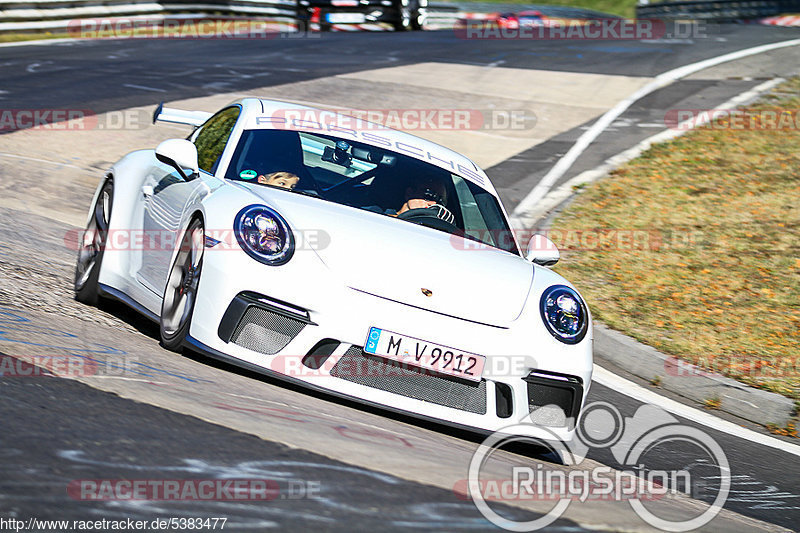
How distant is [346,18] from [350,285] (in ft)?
79.3

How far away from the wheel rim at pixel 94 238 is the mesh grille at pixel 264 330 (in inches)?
71.5

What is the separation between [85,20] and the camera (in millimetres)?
23672

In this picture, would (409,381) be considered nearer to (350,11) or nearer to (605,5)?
(350,11)

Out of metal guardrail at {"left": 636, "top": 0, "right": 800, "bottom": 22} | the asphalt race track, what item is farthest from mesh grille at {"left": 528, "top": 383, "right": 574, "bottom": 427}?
metal guardrail at {"left": 636, "top": 0, "right": 800, "bottom": 22}

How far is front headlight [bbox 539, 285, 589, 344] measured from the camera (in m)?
4.89

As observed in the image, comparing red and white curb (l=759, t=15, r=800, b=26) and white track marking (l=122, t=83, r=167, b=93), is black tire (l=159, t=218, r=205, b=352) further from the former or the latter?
red and white curb (l=759, t=15, r=800, b=26)

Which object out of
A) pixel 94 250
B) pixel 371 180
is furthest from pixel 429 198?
pixel 94 250

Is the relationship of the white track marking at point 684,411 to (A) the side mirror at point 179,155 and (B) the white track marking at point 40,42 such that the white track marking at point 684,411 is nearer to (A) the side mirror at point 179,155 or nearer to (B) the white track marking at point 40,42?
(A) the side mirror at point 179,155

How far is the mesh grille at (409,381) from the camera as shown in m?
4.47

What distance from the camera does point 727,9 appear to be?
39125mm

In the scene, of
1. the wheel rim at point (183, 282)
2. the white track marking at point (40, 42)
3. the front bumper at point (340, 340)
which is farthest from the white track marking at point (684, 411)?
the white track marking at point (40, 42)

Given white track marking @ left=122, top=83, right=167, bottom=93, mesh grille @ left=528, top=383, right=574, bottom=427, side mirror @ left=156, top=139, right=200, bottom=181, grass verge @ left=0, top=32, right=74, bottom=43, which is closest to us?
mesh grille @ left=528, top=383, right=574, bottom=427

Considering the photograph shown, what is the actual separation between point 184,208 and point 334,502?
2.53m

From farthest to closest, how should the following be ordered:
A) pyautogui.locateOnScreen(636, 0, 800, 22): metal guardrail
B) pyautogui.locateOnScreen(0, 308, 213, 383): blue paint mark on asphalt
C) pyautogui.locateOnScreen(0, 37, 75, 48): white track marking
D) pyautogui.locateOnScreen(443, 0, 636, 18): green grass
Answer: pyautogui.locateOnScreen(443, 0, 636, 18): green grass → pyautogui.locateOnScreen(636, 0, 800, 22): metal guardrail → pyautogui.locateOnScreen(0, 37, 75, 48): white track marking → pyautogui.locateOnScreen(0, 308, 213, 383): blue paint mark on asphalt
